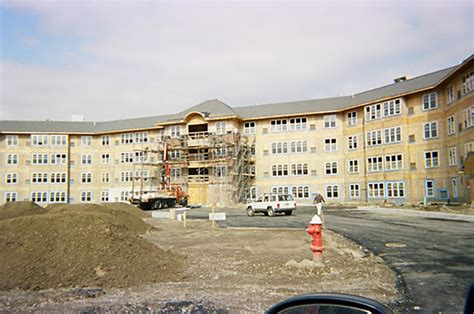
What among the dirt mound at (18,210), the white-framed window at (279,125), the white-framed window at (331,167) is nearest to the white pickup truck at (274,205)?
the dirt mound at (18,210)

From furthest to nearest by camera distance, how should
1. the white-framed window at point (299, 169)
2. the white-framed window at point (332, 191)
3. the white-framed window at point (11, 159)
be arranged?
1. the white-framed window at point (11, 159)
2. the white-framed window at point (299, 169)
3. the white-framed window at point (332, 191)

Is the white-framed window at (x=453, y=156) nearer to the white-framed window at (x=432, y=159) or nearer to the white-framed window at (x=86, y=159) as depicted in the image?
the white-framed window at (x=432, y=159)

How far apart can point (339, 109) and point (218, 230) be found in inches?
1341

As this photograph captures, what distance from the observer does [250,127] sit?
54031 millimetres

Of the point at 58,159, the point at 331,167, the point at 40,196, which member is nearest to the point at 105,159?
the point at 58,159

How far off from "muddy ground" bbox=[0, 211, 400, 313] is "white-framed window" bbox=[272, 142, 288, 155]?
3834cm

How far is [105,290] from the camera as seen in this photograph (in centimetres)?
846

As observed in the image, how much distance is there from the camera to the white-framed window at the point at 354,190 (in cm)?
4656

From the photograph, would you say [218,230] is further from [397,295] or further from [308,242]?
[397,295]

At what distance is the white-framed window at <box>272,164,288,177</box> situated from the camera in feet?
167

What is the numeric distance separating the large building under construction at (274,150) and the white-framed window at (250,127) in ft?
0.47

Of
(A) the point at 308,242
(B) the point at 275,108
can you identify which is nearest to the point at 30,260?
(A) the point at 308,242

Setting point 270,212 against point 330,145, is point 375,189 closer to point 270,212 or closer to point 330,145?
point 330,145

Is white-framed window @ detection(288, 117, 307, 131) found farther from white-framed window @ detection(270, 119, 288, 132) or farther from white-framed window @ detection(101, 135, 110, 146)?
white-framed window @ detection(101, 135, 110, 146)
